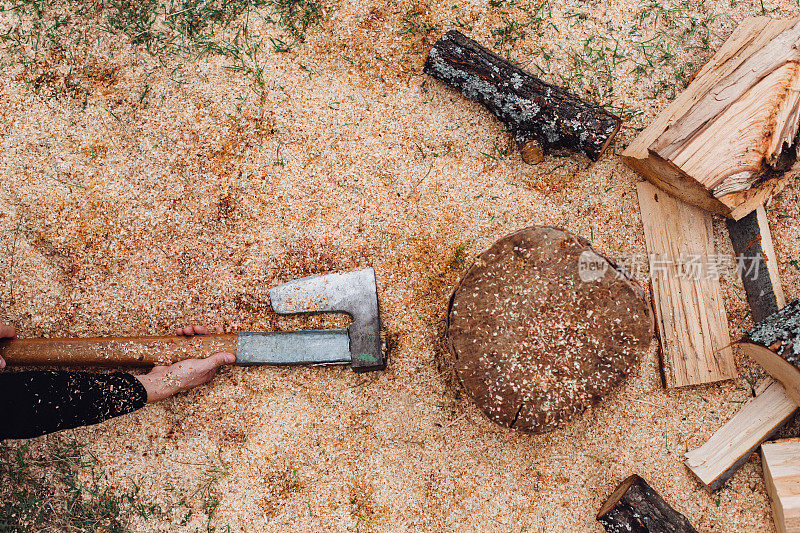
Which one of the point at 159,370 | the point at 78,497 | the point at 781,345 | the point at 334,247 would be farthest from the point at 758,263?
the point at 78,497

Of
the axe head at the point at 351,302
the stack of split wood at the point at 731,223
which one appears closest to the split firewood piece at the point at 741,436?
the stack of split wood at the point at 731,223

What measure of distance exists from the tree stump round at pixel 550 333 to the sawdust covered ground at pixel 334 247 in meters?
0.55

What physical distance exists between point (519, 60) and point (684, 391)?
7.11 ft

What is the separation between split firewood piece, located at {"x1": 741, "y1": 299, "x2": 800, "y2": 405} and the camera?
2492 millimetres

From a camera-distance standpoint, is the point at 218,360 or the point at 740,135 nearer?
the point at 740,135

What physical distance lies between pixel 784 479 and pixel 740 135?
5.85 feet

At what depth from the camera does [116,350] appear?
2.71m

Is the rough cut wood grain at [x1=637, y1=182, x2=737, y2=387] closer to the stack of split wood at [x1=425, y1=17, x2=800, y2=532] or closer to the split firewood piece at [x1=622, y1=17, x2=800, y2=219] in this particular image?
the stack of split wood at [x1=425, y1=17, x2=800, y2=532]

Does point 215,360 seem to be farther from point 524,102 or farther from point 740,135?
point 740,135

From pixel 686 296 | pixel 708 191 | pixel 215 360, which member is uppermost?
pixel 708 191

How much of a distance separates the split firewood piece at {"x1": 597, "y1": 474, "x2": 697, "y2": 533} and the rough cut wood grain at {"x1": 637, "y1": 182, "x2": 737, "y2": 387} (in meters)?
0.61

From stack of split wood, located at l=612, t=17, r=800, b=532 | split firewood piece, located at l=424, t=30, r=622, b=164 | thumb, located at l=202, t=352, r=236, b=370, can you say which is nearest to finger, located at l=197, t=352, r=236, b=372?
thumb, located at l=202, t=352, r=236, b=370

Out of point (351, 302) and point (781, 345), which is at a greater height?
point (781, 345)

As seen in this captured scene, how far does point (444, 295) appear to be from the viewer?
3.01 metres
